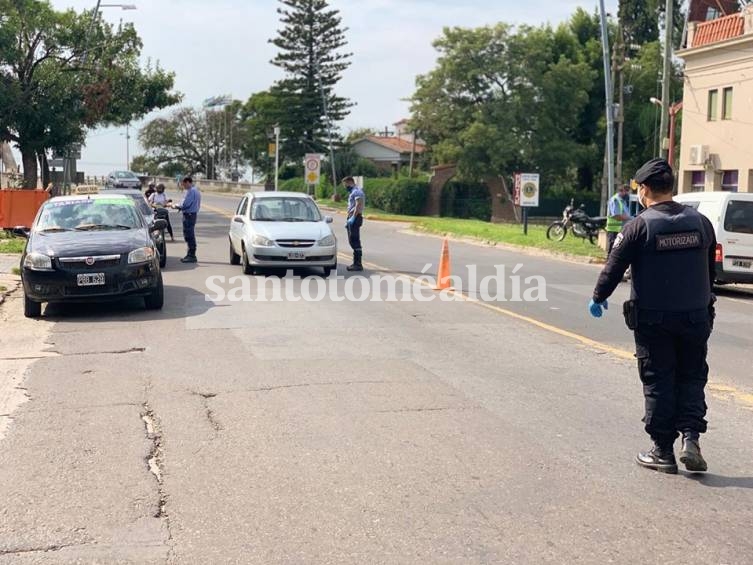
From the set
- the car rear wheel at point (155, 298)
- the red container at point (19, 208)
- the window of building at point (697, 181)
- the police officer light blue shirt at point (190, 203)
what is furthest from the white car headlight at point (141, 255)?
the window of building at point (697, 181)

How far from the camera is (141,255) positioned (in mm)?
12297

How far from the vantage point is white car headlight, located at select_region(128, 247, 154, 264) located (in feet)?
40.0

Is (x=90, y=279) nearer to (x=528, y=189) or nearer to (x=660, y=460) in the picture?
(x=660, y=460)

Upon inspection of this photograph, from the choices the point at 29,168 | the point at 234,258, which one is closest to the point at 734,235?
the point at 234,258

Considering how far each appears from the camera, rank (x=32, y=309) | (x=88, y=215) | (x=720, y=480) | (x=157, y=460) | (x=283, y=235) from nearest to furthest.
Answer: (x=720, y=480)
(x=157, y=460)
(x=32, y=309)
(x=88, y=215)
(x=283, y=235)

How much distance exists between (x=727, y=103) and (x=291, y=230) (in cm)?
2470

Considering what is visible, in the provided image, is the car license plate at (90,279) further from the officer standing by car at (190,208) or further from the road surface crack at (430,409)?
the officer standing by car at (190,208)

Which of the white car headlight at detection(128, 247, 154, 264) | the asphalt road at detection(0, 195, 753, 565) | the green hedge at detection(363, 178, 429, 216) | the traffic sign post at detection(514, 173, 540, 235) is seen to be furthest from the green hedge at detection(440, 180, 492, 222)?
the asphalt road at detection(0, 195, 753, 565)

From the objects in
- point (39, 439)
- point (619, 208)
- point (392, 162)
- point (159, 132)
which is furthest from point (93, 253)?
point (159, 132)

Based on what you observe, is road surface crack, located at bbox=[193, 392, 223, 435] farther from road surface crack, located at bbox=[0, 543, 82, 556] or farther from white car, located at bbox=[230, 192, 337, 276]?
white car, located at bbox=[230, 192, 337, 276]

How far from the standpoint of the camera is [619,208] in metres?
20.3

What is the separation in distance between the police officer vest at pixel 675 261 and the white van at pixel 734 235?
1142cm

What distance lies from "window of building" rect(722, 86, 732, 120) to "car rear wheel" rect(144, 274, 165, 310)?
2885 centimetres

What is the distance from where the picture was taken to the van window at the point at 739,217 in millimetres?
16641
